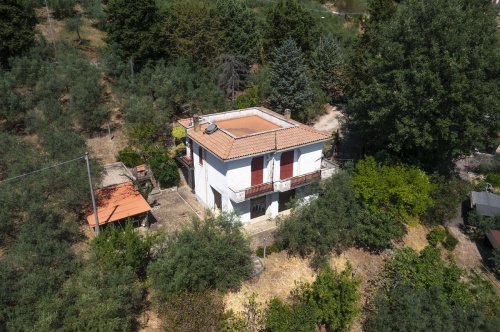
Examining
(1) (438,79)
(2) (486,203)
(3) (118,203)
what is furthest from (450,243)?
(3) (118,203)

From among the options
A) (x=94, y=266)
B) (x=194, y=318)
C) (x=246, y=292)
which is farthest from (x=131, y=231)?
(x=246, y=292)

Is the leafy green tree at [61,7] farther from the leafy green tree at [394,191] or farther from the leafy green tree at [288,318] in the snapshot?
the leafy green tree at [288,318]

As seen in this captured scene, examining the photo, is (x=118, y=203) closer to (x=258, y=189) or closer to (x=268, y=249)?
(x=258, y=189)

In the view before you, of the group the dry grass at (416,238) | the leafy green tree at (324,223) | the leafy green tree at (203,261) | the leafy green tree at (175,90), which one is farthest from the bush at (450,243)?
the leafy green tree at (175,90)

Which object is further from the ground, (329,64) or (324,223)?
(329,64)

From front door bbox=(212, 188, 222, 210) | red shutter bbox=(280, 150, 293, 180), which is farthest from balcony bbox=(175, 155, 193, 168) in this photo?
red shutter bbox=(280, 150, 293, 180)

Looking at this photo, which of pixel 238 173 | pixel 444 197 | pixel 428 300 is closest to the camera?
pixel 428 300
